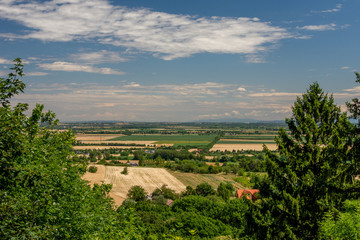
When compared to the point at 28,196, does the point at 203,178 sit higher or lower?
lower

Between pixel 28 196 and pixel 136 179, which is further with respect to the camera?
pixel 136 179

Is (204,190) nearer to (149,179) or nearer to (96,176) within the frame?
(149,179)

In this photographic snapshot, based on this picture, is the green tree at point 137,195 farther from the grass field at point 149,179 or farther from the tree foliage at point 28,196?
the tree foliage at point 28,196

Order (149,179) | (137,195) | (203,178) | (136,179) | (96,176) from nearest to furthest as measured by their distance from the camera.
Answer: (137,195) < (136,179) < (96,176) < (149,179) < (203,178)

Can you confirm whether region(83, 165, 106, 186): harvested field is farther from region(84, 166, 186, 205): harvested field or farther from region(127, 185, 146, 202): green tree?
region(127, 185, 146, 202): green tree

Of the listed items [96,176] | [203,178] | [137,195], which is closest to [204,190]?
[137,195]

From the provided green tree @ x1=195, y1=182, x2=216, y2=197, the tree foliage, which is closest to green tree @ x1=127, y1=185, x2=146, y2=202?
green tree @ x1=195, y1=182, x2=216, y2=197

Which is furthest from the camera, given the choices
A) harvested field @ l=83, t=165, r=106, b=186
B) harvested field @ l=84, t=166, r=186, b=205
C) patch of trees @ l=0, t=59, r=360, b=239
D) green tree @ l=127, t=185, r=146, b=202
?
harvested field @ l=83, t=165, r=106, b=186
